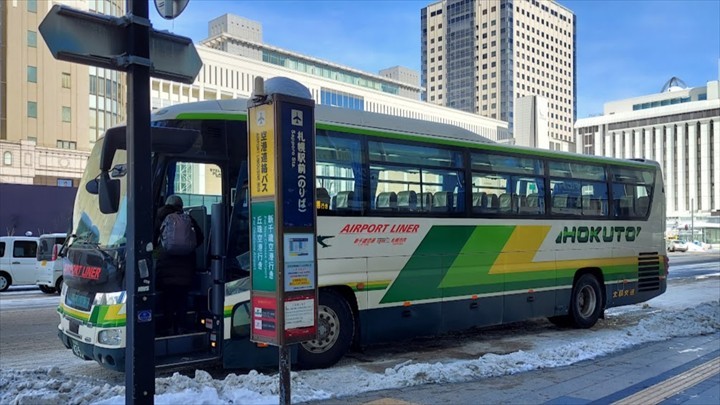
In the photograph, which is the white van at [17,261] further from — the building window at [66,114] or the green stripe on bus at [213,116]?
the building window at [66,114]

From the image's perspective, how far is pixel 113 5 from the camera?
5672 cm

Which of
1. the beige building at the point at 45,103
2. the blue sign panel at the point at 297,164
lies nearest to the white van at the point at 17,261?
the blue sign panel at the point at 297,164

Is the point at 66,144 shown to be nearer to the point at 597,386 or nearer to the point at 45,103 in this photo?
the point at 45,103

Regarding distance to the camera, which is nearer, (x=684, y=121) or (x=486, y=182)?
(x=486, y=182)

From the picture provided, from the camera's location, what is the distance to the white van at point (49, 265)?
62.7 feet

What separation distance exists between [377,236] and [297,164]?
12.6 feet

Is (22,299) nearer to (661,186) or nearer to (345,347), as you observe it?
(345,347)

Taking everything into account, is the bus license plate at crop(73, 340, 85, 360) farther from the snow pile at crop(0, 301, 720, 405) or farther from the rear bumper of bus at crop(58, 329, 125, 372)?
the snow pile at crop(0, 301, 720, 405)

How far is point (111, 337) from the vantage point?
659 cm

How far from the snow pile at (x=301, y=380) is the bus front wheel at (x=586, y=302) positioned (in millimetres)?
1315

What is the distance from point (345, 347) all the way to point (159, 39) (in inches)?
186

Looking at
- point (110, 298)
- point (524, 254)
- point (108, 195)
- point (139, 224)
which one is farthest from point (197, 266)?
point (524, 254)

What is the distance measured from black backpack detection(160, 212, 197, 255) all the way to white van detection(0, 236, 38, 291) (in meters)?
16.4

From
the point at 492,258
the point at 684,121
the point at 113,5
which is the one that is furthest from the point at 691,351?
the point at 684,121
